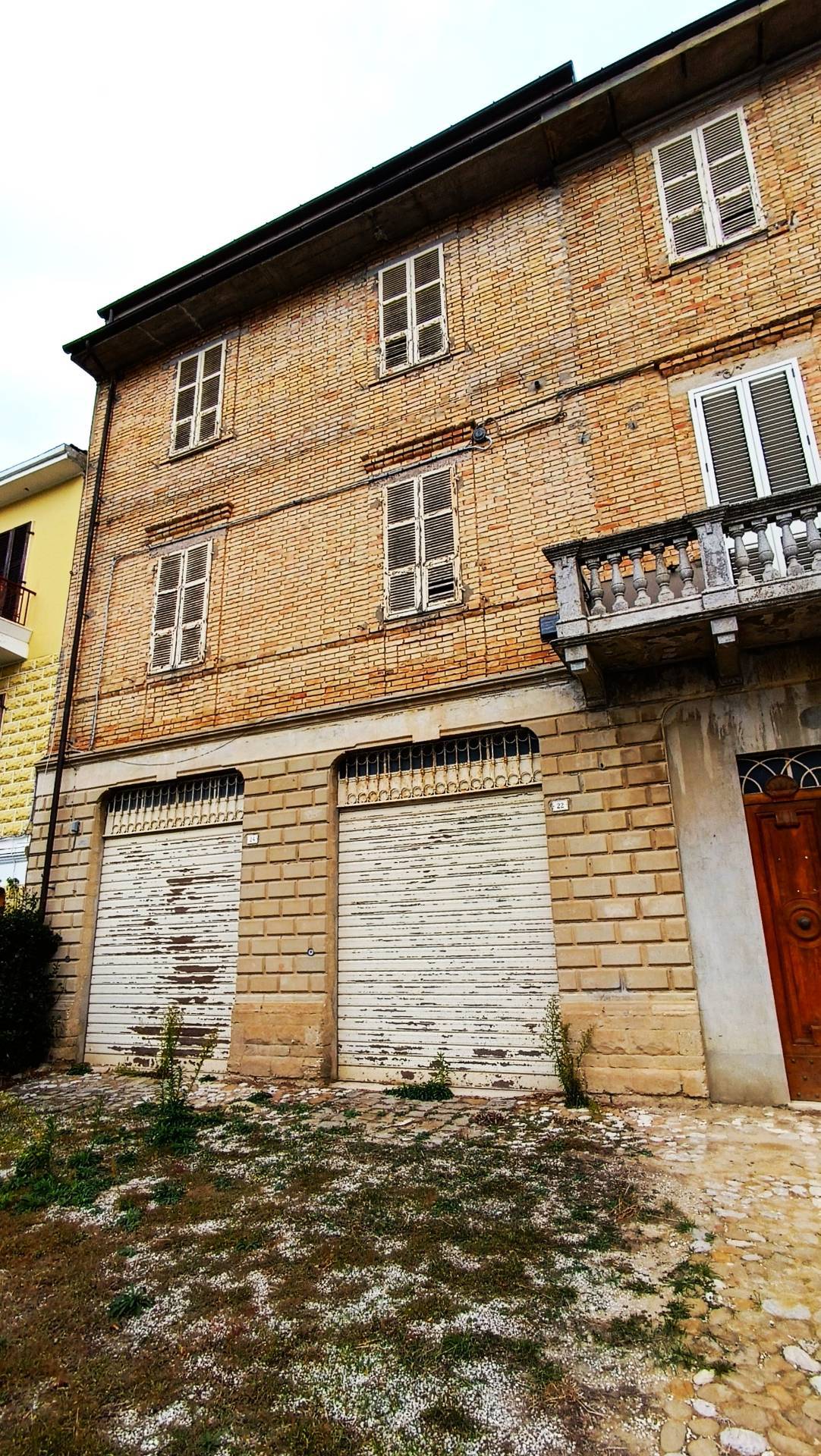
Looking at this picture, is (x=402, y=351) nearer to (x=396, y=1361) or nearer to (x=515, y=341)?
(x=515, y=341)

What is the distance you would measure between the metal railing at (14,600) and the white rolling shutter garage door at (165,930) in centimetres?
478

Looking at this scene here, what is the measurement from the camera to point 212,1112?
7031mm

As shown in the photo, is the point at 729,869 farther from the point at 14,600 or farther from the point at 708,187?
the point at 14,600

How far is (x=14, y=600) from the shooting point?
12.8 metres

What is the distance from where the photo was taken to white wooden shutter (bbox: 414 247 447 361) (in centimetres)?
Result: 1009

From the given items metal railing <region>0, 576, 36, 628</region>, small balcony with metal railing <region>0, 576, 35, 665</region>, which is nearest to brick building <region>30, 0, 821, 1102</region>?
small balcony with metal railing <region>0, 576, 35, 665</region>

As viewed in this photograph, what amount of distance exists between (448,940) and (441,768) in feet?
6.51

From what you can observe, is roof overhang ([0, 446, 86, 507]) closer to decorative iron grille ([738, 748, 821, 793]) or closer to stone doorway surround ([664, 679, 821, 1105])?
stone doorway surround ([664, 679, 821, 1105])

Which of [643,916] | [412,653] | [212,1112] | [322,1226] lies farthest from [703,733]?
[212,1112]

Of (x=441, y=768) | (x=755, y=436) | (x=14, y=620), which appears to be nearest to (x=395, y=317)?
(x=755, y=436)

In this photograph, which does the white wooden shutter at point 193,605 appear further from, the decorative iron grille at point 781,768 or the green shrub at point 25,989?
the decorative iron grille at point 781,768

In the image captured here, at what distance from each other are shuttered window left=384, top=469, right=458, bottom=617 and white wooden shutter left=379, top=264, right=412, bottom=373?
7.23 feet

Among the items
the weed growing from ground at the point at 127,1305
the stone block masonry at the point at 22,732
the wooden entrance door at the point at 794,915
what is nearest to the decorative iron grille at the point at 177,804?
the stone block masonry at the point at 22,732

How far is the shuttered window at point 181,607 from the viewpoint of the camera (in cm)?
1074
